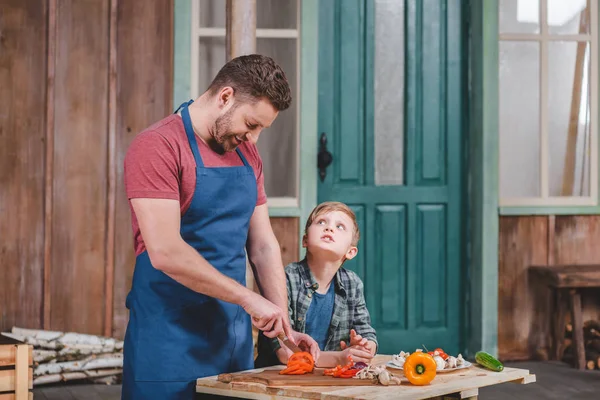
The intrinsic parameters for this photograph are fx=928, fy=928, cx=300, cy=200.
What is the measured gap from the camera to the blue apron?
8.51 feet

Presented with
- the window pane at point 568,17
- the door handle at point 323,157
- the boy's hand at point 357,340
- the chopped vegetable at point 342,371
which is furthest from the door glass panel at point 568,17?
the chopped vegetable at point 342,371

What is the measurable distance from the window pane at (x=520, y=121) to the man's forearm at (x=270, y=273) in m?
3.75

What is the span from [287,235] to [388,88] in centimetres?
123

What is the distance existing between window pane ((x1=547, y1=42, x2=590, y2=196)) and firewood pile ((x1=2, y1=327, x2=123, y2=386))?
3.18 m

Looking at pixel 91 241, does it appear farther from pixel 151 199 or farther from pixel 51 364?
pixel 151 199

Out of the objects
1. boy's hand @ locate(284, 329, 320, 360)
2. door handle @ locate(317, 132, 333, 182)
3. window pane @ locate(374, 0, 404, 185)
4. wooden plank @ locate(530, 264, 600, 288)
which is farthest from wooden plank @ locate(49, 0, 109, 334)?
boy's hand @ locate(284, 329, 320, 360)

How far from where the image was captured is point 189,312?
8.57 feet

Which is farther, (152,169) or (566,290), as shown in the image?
(566,290)

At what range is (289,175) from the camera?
6.08 m

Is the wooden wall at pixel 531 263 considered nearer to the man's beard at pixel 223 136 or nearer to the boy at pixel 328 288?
the boy at pixel 328 288

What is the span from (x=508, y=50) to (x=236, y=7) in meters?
2.40

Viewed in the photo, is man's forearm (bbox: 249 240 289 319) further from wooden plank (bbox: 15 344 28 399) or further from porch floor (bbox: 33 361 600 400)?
porch floor (bbox: 33 361 600 400)

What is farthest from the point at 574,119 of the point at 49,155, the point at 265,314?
the point at 265,314

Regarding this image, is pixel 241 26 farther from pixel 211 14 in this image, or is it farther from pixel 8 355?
pixel 8 355
